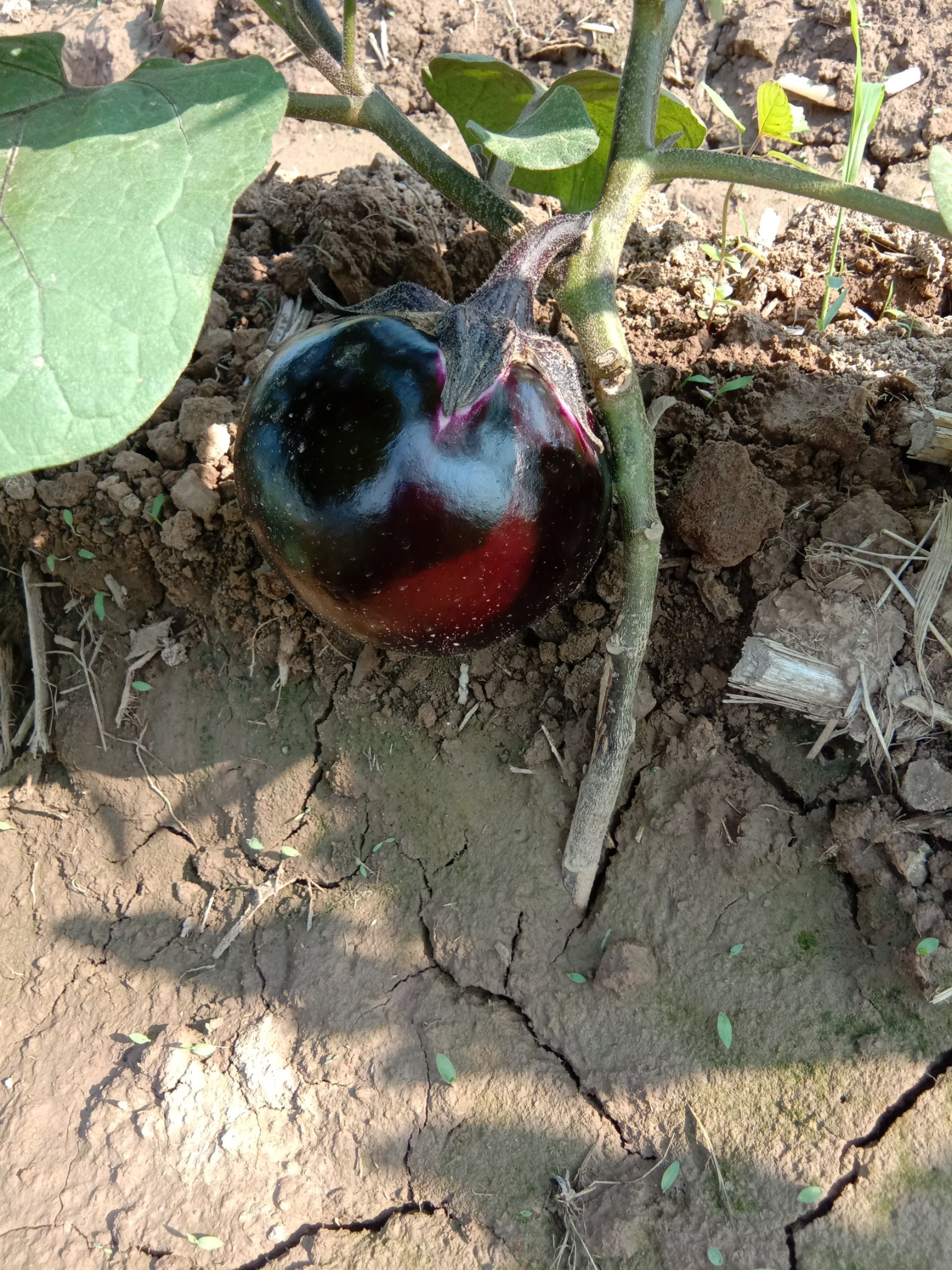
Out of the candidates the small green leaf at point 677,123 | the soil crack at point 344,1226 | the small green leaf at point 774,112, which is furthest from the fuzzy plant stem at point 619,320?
the soil crack at point 344,1226

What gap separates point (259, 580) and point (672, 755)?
82 cm

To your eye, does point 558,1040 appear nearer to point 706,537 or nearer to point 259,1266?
point 259,1266

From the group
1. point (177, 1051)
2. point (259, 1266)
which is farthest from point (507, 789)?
point (259, 1266)

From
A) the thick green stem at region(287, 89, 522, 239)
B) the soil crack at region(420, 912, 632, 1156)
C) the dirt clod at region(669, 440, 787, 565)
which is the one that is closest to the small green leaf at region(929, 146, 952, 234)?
the dirt clod at region(669, 440, 787, 565)

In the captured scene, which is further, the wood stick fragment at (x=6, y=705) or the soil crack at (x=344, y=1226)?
the wood stick fragment at (x=6, y=705)

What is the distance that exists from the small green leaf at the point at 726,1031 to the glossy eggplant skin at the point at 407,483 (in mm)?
735

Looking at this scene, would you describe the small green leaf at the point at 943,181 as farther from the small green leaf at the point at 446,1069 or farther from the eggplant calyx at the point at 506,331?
the small green leaf at the point at 446,1069

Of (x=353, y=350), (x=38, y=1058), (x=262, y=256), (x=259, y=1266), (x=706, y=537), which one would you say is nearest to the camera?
(x=353, y=350)

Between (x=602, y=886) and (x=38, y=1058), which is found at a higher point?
(x=602, y=886)

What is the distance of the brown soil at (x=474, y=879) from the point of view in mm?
1394

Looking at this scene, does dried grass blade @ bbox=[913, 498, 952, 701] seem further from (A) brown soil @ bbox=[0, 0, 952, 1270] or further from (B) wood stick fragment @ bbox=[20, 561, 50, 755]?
(B) wood stick fragment @ bbox=[20, 561, 50, 755]

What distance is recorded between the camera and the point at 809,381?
5.44ft

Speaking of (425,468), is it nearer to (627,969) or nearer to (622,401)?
(622,401)

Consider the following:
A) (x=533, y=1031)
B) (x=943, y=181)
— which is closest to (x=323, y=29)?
(x=943, y=181)
